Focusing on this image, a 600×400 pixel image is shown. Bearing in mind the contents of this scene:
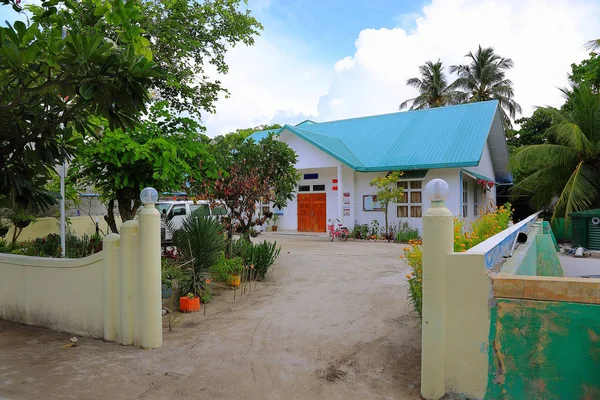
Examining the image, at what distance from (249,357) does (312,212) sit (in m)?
16.2

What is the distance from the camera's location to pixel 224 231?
9289mm

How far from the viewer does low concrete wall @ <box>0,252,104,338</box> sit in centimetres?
532

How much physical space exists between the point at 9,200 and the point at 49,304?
2306mm

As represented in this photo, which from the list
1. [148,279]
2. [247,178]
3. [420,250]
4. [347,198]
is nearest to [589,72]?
[347,198]

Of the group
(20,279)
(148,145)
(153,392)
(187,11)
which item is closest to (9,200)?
(153,392)

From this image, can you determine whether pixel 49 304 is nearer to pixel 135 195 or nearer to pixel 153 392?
pixel 153 392

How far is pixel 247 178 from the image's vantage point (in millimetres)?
9477

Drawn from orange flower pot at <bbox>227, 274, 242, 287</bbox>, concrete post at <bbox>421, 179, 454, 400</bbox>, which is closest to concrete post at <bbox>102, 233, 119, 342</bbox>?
orange flower pot at <bbox>227, 274, 242, 287</bbox>

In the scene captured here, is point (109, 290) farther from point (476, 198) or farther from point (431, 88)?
point (431, 88)

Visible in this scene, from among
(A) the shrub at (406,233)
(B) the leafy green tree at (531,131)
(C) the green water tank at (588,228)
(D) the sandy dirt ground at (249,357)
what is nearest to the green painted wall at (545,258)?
(D) the sandy dirt ground at (249,357)

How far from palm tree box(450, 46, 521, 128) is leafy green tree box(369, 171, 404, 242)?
1881cm

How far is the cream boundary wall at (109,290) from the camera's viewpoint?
4.94m

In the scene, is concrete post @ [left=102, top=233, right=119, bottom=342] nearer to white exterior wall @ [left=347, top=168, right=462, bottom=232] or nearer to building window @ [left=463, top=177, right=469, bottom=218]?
white exterior wall @ [left=347, top=168, right=462, bottom=232]

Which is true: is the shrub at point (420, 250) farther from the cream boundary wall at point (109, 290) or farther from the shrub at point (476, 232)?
the cream boundary wall at point (109, 290)
